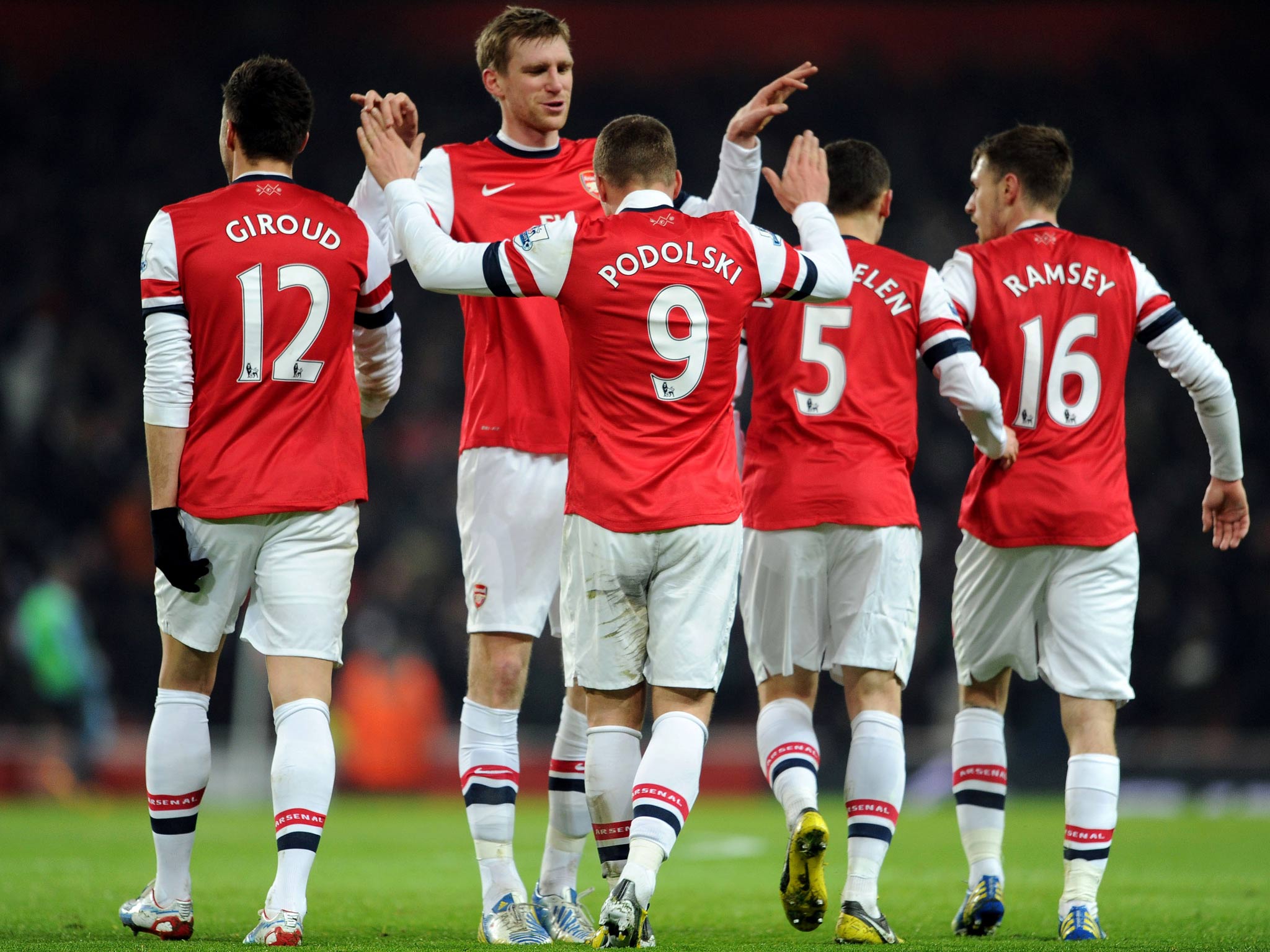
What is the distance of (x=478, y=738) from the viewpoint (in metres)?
4.91

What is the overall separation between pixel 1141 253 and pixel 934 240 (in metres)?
2.33

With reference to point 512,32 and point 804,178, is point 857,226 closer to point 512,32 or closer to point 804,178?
point 804,178

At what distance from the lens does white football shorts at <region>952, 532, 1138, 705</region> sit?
520cm

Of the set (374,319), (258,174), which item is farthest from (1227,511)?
(258,174)

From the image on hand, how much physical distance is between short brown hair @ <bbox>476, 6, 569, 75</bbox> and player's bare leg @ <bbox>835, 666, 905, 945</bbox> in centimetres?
236

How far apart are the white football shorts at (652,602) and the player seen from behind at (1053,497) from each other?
131cm

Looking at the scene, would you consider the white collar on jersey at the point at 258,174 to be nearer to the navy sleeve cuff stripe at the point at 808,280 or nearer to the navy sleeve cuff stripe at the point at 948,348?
the navy sleeve cuff stripe at the point at 808,280

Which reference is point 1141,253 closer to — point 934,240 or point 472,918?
point 934,240

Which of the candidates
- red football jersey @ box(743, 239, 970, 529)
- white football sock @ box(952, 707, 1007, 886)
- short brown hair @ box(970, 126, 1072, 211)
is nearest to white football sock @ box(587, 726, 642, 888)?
red football jersey @ box(743, 239, 970, 529)

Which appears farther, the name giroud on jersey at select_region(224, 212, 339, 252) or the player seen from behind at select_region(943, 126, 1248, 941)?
the player seen from behind at select_region(943, 126, 1248, 941)

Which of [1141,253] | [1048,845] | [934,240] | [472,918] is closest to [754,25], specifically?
[934,240]

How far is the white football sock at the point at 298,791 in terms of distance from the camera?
14.1 feet

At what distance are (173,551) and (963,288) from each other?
2.88 metres

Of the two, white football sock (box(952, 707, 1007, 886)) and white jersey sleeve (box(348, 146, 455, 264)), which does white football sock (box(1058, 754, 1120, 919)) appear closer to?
white football sock (box(952, 707, 1007, 886))
